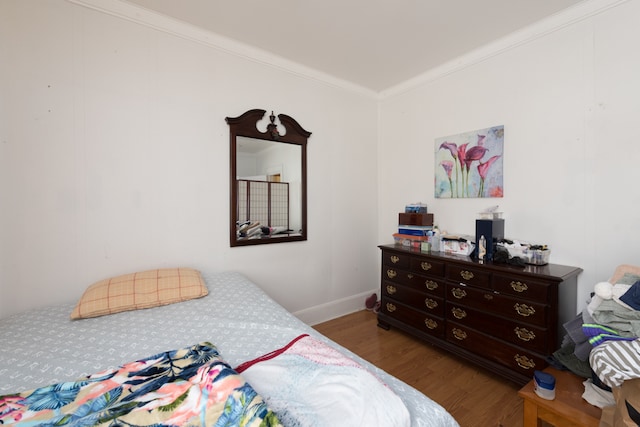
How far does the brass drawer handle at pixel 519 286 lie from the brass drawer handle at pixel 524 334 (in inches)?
10.2

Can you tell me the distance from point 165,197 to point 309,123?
60.6 inches

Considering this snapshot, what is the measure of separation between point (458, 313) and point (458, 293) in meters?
0.16

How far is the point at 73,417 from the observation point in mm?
706

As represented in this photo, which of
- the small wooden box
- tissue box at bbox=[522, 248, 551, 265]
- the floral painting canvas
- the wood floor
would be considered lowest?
the wood floor

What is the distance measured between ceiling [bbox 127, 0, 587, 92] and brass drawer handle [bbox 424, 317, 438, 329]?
2410mm

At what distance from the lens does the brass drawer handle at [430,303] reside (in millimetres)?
2326

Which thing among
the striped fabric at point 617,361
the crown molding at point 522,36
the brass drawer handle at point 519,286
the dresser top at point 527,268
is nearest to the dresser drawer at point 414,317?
the dresser top at point 527,268

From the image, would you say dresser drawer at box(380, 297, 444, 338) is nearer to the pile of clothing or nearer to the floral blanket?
the pile of clothing

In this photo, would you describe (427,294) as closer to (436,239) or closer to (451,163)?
(436,239)

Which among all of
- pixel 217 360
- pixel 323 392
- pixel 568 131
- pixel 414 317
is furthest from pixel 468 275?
pixel 217 360

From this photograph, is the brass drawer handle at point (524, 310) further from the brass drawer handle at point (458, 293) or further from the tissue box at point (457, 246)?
the tissue box at point (457, 246)

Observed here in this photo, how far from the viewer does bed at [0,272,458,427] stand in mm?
722

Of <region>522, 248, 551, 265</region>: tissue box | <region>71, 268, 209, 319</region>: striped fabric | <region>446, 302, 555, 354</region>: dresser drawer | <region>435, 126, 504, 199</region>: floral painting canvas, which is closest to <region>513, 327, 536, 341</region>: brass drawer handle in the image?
<region>446, 302, 555, 354</region>: dresser drawer

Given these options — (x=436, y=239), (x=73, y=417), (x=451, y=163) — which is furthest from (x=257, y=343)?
(x=451, y=163)
